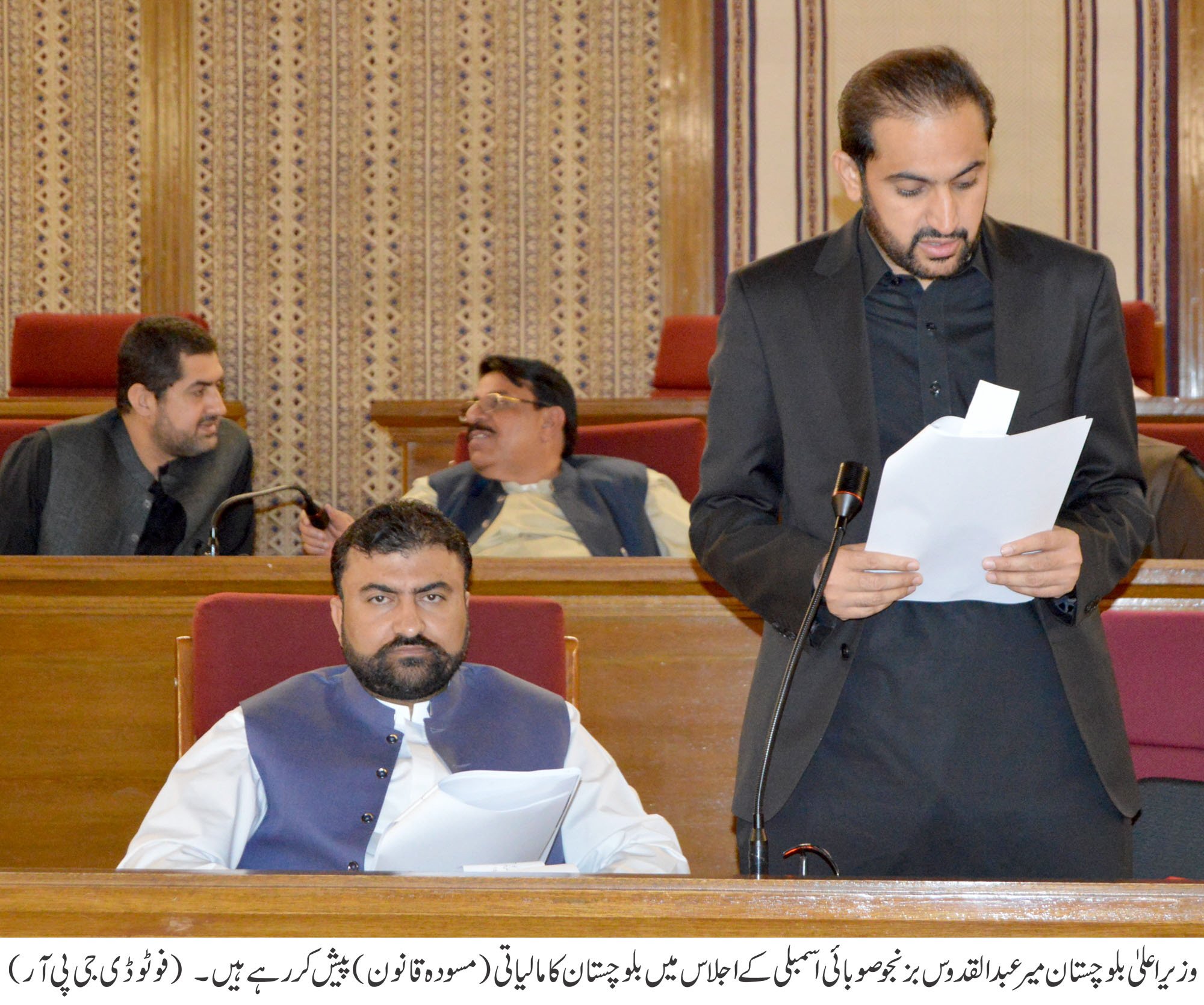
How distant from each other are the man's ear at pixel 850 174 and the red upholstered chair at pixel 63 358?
3882 millimetres

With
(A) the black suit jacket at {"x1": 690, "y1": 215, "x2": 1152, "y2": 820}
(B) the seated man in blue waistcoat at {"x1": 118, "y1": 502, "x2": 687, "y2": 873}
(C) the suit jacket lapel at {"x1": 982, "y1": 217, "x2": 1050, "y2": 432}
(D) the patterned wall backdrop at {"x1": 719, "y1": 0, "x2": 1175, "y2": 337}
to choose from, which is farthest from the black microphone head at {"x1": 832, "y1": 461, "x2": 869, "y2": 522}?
(D) the patterned wall backdrop at {"x1": 719, "y1": 0, "x2": 1175, "y2": 337}

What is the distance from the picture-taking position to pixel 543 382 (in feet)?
12.6

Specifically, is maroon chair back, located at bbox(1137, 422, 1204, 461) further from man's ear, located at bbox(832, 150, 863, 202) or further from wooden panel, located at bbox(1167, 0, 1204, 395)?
man's ear, located at bbox(832, 150, 863, 202)

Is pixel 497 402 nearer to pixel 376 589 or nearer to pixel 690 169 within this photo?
pixel 376 589

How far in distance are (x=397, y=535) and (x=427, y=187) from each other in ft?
12.2

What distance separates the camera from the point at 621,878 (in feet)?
3.59

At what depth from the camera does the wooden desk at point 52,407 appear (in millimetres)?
4301

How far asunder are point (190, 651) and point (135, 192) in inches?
153

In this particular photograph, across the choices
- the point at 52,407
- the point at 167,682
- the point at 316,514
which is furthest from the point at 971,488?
the point at 52,407

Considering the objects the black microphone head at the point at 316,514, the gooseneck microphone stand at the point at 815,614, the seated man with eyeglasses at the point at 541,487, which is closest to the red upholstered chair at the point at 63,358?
the seated man with eyeglasses at the point at 541,487

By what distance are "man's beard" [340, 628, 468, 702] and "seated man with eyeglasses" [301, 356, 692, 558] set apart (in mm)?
1505

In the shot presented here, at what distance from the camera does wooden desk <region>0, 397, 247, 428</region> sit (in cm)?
430

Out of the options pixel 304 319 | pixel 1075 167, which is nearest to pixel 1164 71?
pixel 1075 167

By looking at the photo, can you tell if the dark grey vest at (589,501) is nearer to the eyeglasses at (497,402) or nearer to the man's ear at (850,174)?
the eyeglasses at (497,402)
